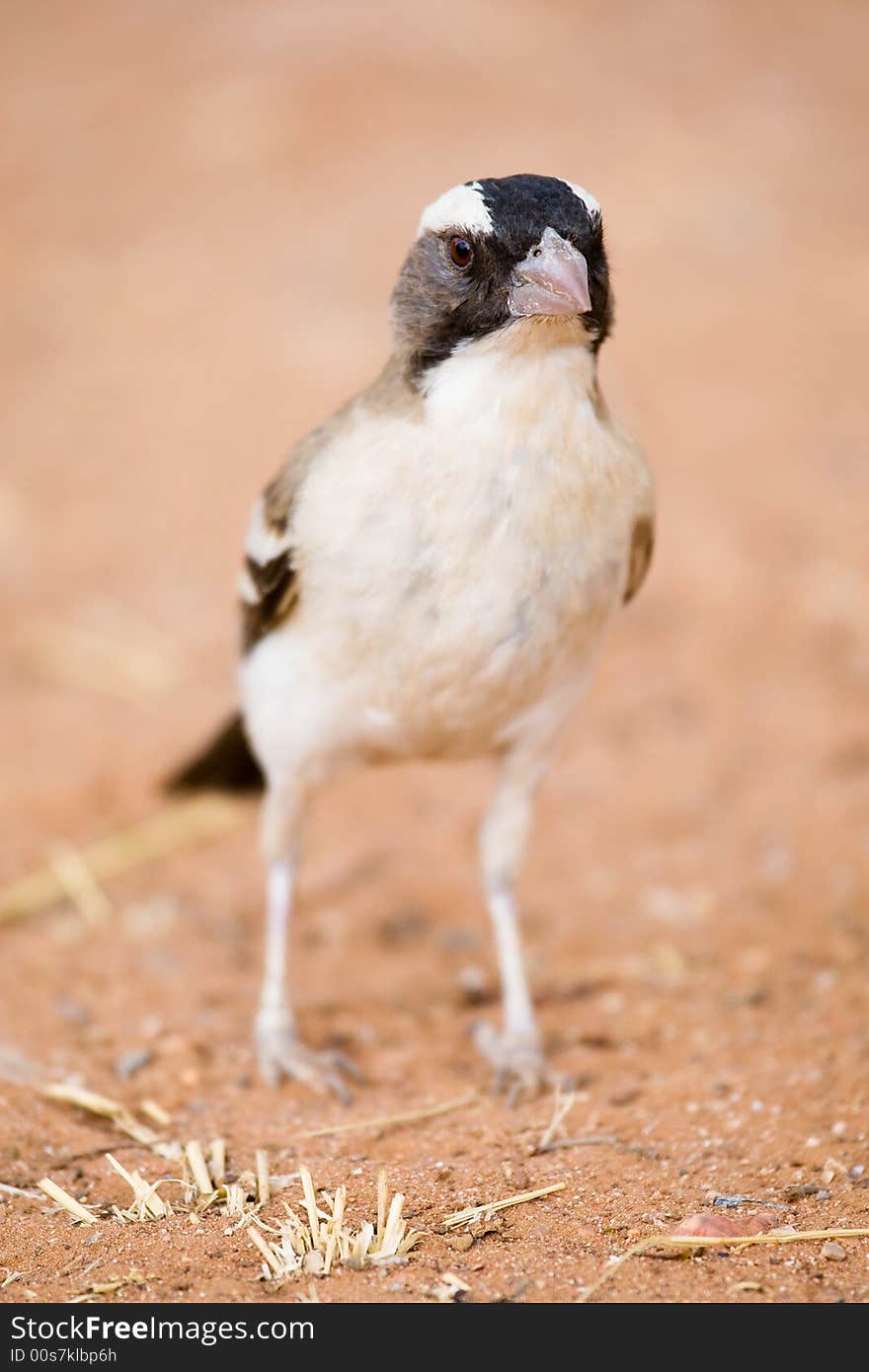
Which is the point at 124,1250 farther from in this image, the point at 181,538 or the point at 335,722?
the point at 181,538

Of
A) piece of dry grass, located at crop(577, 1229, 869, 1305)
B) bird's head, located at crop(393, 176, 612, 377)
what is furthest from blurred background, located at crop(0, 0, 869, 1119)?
bird's head, located at crop(393, 176, 612, 377)

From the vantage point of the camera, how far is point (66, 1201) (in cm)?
331

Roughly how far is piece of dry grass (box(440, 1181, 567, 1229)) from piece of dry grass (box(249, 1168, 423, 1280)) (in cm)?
11

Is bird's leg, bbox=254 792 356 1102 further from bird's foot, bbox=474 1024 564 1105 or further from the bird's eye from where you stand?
the bird's eye

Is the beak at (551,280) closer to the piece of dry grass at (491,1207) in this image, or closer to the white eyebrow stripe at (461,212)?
the white eyebrow stripe at (461,212)

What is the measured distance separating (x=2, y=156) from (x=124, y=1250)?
1248 centimetres

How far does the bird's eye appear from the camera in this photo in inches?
140

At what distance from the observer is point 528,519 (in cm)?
364

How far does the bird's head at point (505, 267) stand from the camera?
3426mm

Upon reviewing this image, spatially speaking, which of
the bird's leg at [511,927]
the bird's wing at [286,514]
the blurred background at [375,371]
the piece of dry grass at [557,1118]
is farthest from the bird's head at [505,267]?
the blurred background at [375,371]

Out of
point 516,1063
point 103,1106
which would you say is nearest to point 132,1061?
point 103,1106

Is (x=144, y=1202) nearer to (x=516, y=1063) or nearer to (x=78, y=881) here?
(x=516, y=1063)

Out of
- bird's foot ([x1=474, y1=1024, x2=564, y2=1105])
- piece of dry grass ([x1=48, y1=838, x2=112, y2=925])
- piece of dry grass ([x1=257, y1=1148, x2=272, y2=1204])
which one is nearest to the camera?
piece of dry grass ([x1=257, y1=1148, x2=272, y2=1204])
